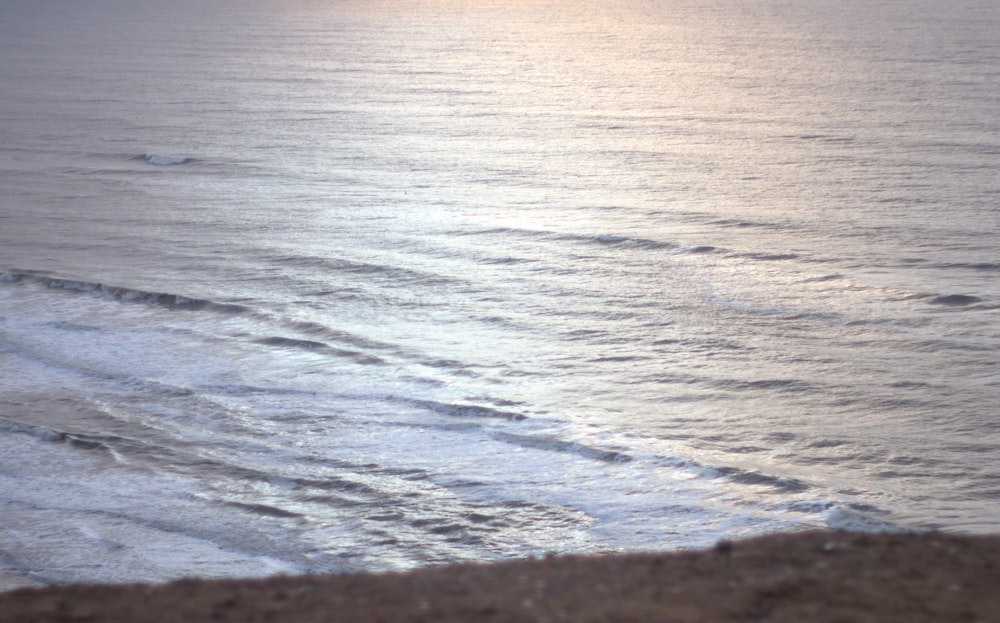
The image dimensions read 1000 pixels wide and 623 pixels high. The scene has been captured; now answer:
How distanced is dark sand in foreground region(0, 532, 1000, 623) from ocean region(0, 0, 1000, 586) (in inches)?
86.1

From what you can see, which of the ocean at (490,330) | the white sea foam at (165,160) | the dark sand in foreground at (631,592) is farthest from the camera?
the white sea foam at (165,160)

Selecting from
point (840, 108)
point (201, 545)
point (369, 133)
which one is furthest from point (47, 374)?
point (840, 108)

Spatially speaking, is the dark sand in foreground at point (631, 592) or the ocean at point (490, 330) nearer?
the dark sand in foreground at point (631, 592)

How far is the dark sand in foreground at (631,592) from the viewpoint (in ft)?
13.0

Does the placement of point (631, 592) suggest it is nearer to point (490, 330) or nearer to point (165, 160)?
point (490, 330)

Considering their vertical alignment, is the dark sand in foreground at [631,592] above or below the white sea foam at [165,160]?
below

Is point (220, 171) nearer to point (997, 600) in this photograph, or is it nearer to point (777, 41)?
point (997, 600)

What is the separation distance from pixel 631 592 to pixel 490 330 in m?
6.95

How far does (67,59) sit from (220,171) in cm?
2221

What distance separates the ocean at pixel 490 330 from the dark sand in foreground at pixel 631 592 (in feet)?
7.17

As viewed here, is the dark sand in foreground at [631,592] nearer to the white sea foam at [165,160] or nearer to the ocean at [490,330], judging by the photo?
the ocean at [490,330]

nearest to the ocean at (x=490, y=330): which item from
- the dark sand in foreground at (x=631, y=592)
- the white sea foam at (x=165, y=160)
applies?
the white sea foam at (x=165, y=160)

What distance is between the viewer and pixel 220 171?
1959 cm

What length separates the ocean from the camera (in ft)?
24.1
